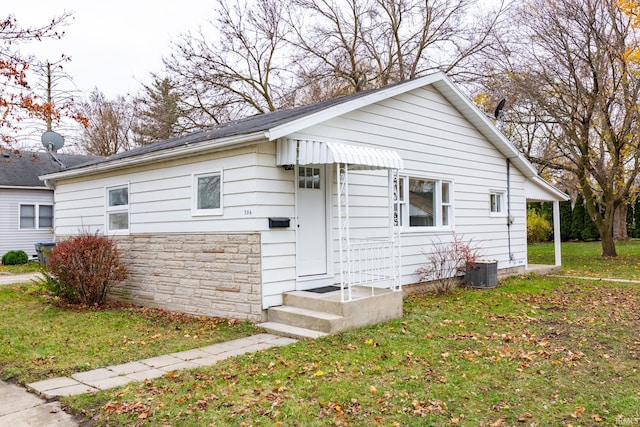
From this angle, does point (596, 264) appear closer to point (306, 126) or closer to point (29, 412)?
point (306, 126)

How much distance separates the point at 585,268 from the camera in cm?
1454

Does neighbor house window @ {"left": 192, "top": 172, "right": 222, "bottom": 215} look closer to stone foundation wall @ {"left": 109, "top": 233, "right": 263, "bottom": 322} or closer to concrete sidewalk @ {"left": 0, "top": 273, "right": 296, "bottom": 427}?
stone foundation wall @ {"left": 109, "top": 233, "right": 263, "bottom": 322}

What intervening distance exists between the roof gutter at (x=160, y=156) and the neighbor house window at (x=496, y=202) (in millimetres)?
7688

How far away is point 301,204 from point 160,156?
9.05ft

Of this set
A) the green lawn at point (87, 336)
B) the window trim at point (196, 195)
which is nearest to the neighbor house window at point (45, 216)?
the green lawn at point (87, 336)

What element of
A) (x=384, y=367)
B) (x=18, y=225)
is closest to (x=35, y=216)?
(x=18, y=225)

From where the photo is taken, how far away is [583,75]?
15.3 meters

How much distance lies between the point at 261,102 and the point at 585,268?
47.9 ft

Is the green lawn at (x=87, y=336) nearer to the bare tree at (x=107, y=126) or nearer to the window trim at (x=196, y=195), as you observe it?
the window trim at (x=196, y=195)

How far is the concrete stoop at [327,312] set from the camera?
6.45 meters

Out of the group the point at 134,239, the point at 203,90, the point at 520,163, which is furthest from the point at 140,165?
the point at 203,90

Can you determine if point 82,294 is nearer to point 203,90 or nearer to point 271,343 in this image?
point 271,343

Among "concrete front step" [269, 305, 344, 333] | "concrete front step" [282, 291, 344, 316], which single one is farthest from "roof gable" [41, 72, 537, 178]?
"concrete front step" [269, 305, 344, 333]

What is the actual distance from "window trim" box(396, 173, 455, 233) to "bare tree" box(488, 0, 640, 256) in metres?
7.26
